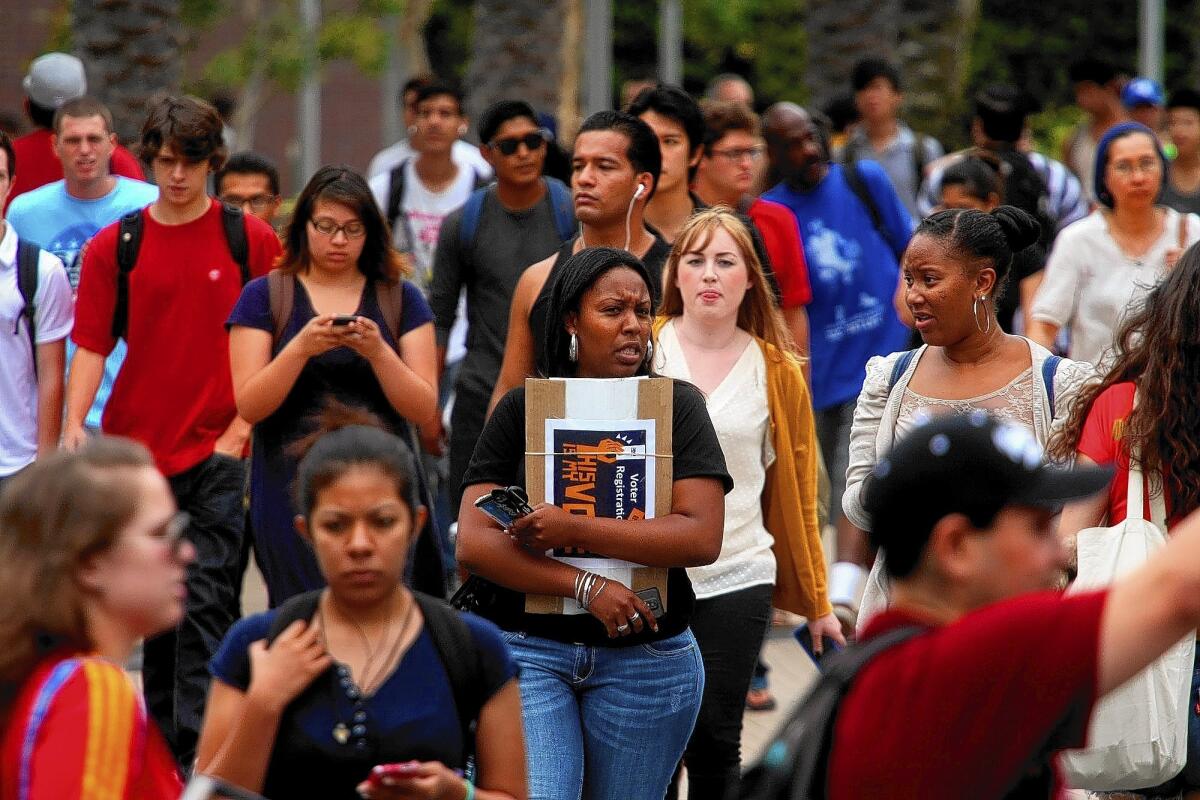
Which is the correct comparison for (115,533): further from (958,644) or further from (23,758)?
(958,644)

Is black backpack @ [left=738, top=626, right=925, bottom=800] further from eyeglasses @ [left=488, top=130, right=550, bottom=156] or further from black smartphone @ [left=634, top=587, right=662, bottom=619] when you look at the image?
eyeglasses @ [left=488, top=130, right=550, bottom=156]

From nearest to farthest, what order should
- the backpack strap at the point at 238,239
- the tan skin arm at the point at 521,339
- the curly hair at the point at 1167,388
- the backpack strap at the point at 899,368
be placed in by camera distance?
the curly hair at the point at 1167,388 → the backpack strap at the point at 899,368 → the tan skin arm at the point at 521,339 → the backpack strap at the point at 238,239

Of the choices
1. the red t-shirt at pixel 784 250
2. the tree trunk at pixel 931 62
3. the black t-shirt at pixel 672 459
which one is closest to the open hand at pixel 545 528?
the black t-shirt at pixel 672 459

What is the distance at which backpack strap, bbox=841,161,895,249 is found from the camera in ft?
29.8

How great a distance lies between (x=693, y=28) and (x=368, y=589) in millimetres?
28734

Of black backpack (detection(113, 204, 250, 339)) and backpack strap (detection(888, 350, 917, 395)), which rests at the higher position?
black backpack (detection(113, 204, 250, 339))

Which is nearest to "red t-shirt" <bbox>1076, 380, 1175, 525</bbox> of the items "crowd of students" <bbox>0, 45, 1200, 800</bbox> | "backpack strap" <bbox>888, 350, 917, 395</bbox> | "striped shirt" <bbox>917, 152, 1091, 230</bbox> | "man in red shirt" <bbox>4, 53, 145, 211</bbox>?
"crowd of students" <bbox>0, 45, 1200, 800</bbox>

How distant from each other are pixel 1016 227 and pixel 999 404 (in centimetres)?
69

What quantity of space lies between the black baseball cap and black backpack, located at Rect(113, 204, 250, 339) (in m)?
4.39

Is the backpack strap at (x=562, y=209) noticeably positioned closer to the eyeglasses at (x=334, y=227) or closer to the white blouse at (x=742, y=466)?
the eyeglasses at (x=334, y=227)

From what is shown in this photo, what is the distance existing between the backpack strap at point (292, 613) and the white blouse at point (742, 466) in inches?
87.4

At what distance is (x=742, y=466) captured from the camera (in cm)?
580

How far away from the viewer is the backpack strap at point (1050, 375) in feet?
17.0

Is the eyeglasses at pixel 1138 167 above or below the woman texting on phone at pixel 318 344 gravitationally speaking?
above
